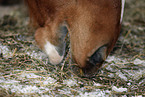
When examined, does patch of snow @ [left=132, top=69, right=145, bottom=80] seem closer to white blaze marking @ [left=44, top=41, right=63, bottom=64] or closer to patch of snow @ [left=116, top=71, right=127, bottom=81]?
patch of snow @ [left=116, top=71, right=127, bottom=81]

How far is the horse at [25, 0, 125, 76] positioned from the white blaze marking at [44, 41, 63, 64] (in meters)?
0.07

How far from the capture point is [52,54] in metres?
1.66

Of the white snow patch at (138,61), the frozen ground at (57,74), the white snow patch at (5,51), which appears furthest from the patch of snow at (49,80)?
the white snow patch at (138,61)

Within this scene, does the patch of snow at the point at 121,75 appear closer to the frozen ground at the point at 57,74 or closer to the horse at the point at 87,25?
the frozen ground at the point at 57,74

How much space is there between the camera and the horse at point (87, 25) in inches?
53.6

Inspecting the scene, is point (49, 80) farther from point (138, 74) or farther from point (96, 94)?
point (138, 74)

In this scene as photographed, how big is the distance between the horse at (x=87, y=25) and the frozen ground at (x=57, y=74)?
18 cm

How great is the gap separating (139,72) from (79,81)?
658 millimetres

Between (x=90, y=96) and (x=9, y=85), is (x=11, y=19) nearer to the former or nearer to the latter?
(x=9, y=85)

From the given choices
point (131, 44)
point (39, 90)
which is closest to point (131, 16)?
point (131, 44)

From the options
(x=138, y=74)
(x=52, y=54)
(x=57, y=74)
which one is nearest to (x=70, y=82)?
(x=57, y=74)

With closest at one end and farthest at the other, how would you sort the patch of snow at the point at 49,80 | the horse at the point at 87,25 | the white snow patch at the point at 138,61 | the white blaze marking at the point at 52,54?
the horse at the point at 87,25 → the patch of snow at the point at 49,80 → the white blaze marking at the point at 52,54 → the white snow patch at the point at 138,61

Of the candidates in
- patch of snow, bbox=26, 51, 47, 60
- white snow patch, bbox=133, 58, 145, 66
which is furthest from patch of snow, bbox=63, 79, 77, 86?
white snow patch, bbox=133, 58, 145, 66

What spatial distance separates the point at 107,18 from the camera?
136 cm
